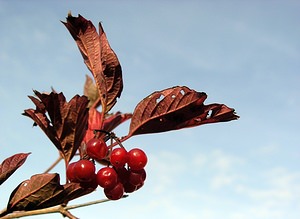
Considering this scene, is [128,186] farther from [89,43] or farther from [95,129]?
[89,43]

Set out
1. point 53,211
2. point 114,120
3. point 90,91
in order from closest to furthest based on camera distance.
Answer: point 53,211, point 114,120, point 90,91

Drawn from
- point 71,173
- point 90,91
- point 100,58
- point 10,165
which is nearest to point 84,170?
point 71,173

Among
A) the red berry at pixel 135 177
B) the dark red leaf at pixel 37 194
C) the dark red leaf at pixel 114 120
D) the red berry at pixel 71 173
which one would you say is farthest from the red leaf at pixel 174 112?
the dark red leaf at pixel 114 120

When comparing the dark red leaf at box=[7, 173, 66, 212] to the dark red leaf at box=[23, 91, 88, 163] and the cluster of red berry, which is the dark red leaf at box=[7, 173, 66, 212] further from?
the dark red leaf at box=[23, 91, 88, 163]

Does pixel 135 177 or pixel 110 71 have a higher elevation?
pixel 110 71

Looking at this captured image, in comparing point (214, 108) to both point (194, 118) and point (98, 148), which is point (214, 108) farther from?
point (98, 148)

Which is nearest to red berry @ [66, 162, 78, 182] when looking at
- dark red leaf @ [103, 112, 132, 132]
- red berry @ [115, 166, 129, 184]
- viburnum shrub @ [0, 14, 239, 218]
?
viburnum shrub @ [0, 14, 239, 218]
